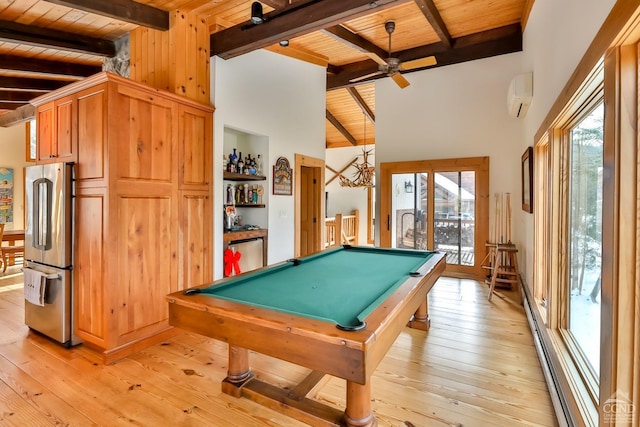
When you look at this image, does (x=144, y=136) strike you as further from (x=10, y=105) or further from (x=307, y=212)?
(x=10, y=105)

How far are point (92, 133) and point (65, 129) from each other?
483 mm

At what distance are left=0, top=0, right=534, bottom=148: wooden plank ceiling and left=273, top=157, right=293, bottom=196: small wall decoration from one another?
5.39ft

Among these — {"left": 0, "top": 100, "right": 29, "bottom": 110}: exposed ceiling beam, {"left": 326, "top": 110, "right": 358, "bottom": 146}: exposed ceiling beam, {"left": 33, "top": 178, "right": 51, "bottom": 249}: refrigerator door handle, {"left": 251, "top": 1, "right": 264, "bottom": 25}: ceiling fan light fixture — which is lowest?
{"left": 33, "top": 178, "right": 51, "bottom": 249}: refrigerator door handle

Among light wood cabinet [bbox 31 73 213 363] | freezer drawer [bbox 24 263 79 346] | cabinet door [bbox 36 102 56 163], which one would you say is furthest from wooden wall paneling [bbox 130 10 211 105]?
freezer drawer [bbox 24 263 79 346]

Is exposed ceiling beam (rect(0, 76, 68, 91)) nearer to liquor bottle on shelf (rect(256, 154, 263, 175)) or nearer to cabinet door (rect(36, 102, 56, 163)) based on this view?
cabinet door (rect(36, 102, 56, 163))

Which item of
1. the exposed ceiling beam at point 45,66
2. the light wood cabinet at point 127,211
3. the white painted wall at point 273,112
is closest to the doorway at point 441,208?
the white painted wall at point 273,112

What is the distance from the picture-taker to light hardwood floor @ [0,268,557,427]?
198 cm

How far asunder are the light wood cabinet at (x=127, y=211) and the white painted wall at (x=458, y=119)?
405 cm

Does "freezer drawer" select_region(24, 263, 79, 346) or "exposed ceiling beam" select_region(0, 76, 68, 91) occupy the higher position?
"exposed ceiling beam" select_region(0, 76, 68, 91)

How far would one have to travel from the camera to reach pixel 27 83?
5.07m

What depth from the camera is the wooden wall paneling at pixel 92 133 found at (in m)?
2.68

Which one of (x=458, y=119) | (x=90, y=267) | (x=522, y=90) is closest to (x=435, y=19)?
(x=522, y=90)

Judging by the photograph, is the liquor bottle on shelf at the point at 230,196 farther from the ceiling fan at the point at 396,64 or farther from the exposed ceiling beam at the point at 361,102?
the exposed ceiling beam at the point at 361,102

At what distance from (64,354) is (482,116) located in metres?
6.32
